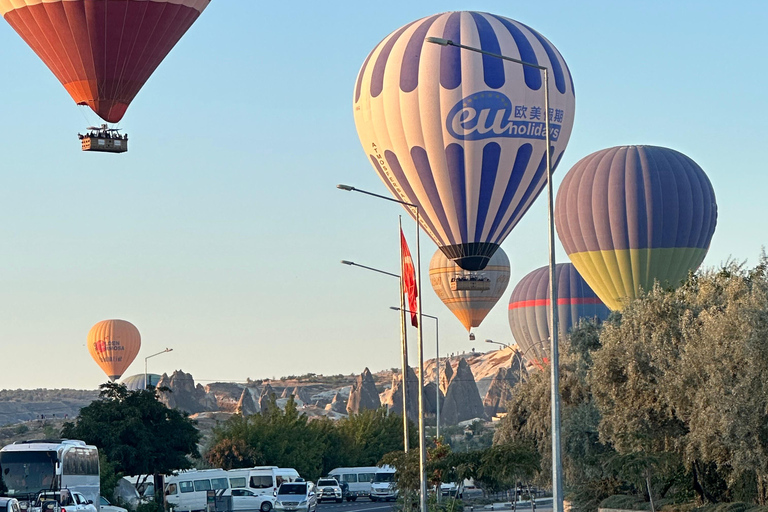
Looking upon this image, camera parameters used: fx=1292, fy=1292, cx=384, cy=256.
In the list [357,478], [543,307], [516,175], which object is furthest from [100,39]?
[543,307]

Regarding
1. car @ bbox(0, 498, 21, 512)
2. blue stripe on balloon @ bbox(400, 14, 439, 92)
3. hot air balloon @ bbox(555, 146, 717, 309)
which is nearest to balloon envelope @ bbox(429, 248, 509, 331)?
hot air balloon @ bbox(555, 146, 717, 309)

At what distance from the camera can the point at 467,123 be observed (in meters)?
56.0

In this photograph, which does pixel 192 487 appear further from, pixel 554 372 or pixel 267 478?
pixel 554 372

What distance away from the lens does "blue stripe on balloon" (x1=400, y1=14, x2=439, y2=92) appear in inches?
2223

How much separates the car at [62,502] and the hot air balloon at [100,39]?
13.7 meters

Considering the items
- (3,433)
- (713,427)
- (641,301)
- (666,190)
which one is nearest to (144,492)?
(666,190)

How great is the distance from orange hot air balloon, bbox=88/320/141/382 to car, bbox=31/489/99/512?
99623 millimetres

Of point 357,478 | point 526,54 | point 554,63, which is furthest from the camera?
point 357,478

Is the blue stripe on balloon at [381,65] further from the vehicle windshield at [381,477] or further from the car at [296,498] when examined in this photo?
the vehicle windshield at [381,477]

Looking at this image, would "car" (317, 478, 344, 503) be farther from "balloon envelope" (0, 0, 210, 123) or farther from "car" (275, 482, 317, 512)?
"balloon envelope" (0, 0, 210, 123)

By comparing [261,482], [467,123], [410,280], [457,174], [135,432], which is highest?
[467,123]

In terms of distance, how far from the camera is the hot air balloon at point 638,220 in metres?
66.8

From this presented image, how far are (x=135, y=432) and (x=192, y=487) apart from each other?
22.4 feet

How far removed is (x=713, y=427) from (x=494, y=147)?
25402 millimetres
